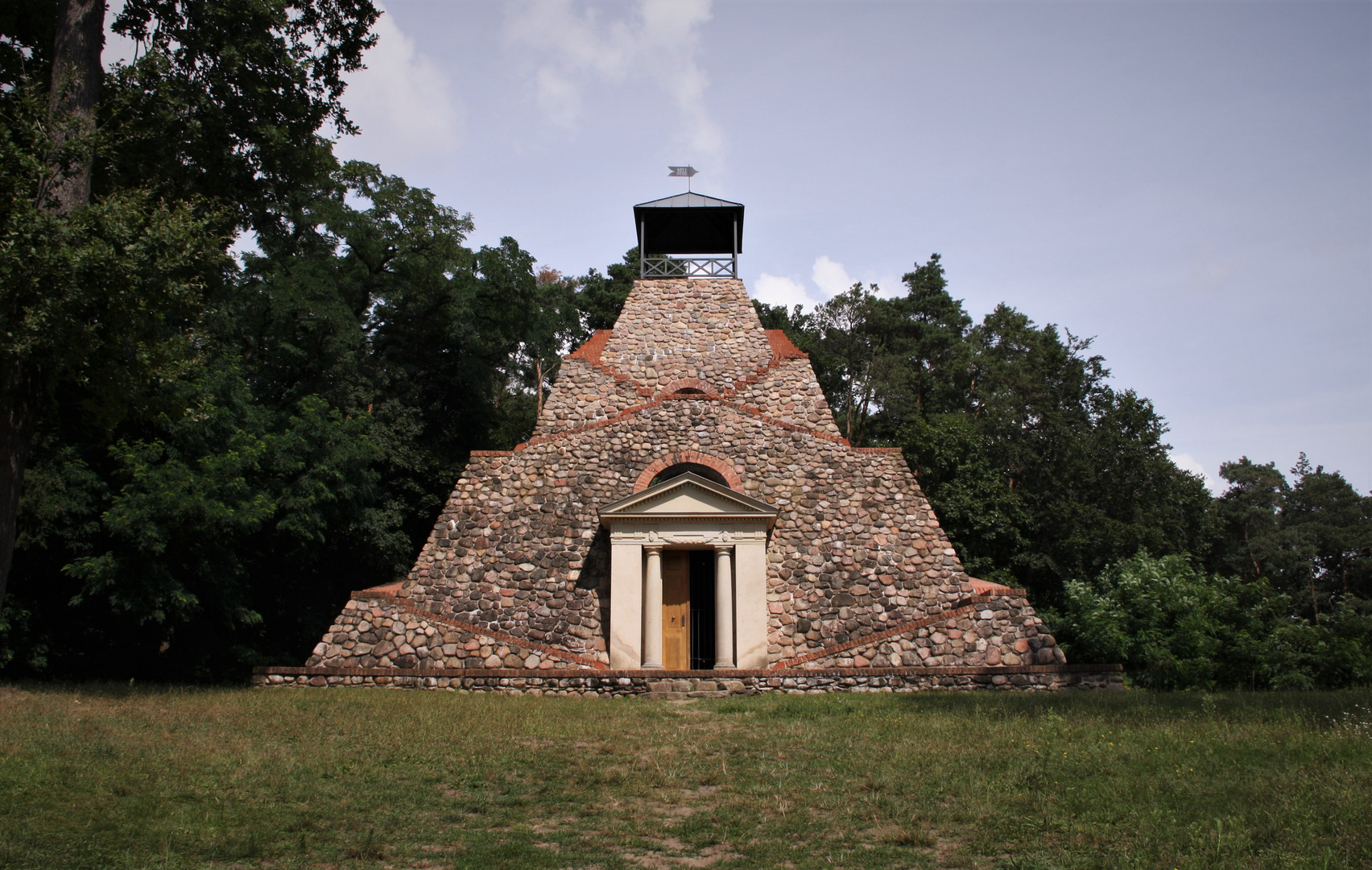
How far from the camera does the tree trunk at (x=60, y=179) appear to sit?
32.9 feet

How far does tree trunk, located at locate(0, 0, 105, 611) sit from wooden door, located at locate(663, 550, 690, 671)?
463 inches

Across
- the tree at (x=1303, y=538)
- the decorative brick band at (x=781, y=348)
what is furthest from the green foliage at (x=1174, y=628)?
the tree at (x=1303, y=538)

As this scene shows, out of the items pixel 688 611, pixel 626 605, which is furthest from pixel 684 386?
pixel 626 605

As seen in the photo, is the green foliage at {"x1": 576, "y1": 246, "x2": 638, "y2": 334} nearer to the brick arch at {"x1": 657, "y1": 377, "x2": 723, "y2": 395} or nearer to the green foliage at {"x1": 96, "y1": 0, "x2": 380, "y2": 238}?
the brick arch at {"x1": 657, "y1": 377, "x2": 723, "y2": 395}

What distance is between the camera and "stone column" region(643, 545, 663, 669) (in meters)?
17.8

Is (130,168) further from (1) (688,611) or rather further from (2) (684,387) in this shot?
(2) (684,387)

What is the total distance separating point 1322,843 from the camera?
5.95 meters

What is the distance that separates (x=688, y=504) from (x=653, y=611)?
7.48 ft

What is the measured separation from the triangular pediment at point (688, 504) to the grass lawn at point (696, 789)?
6462 mm

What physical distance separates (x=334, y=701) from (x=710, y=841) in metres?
9.15

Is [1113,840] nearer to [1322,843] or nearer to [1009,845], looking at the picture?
[1009,845]

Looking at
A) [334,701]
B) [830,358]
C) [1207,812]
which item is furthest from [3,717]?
[830,358]

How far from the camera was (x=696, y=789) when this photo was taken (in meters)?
8.30

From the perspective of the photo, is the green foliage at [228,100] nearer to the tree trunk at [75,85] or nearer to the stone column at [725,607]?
the tree trunk at [75,85]
